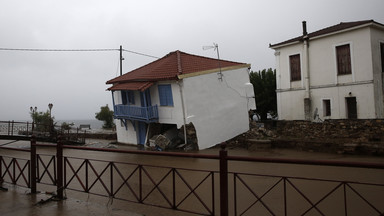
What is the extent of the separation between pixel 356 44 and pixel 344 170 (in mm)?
10564

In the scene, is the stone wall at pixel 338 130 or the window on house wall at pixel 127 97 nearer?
the stone wall at pixel 338 130

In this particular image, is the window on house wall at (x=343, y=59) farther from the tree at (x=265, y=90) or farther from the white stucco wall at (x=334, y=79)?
the tree at (x=265, y=90)

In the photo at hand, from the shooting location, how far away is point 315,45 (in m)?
19.1

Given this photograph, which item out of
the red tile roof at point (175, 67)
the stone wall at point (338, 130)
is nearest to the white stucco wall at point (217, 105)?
the red tile roof at point (175, 67)

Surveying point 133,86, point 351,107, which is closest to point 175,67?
point 133,86

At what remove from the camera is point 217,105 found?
58.6 feet

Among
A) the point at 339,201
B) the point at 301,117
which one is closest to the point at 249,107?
the point at 301,117

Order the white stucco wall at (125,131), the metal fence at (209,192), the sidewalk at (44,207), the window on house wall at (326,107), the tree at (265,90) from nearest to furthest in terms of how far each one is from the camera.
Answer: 1. the metal fence at (209,192)
2. the sidewalk at (44,207)
3. the window on house wall at (326,107)
4. the white stucco wall at (125,131)
5. the tree at (265,90)

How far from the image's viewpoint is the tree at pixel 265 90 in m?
25.7

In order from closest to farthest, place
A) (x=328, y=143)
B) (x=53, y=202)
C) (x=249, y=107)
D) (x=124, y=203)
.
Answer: (x=53, y=202) → (x=124, y=203) → (x=328, y=143) → (x=249, y=107)

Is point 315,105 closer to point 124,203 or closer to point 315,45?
point 315,45

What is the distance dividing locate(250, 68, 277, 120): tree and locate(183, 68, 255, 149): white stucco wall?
6325 mm

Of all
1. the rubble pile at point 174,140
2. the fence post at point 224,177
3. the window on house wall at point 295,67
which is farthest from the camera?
the window on house wall at point 295,67

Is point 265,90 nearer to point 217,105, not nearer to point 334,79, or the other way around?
point 334,79
